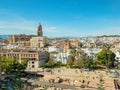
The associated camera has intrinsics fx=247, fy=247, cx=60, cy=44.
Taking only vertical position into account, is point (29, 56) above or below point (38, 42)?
below

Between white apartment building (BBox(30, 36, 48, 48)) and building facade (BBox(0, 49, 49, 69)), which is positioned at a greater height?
white apartment building (BBox(30, 36, 48, 48))

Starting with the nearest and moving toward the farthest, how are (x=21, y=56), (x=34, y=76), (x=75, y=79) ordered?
(x=75, y=79)
(x=34, y=76)
(x=21, y=56)

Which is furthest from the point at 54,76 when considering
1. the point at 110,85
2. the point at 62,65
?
the point at 62,65

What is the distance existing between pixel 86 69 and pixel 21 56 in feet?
54.4

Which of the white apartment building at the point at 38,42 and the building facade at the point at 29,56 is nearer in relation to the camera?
the building facade at the point at 29,56

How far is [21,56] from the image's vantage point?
203 feet

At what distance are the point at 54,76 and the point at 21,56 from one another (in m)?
16.9

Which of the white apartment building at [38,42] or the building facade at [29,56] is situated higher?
the white apartment building at [38,42]

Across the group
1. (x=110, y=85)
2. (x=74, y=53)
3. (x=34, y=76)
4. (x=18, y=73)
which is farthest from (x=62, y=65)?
(x=110, y=85)

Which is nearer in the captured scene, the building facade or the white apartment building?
the building facade

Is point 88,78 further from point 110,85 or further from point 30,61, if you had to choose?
point 30,61

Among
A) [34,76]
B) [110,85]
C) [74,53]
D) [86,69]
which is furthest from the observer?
[74,53]

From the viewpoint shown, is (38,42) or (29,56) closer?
(29,56)

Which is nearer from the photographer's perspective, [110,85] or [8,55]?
[110,85]
